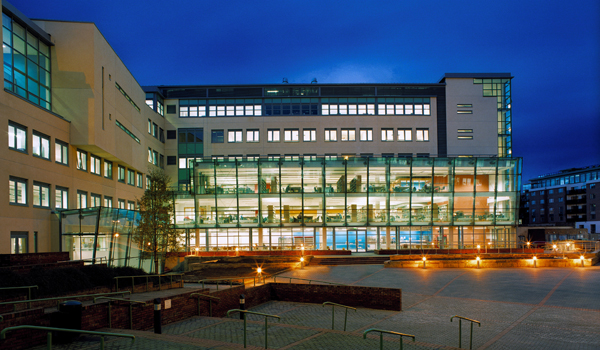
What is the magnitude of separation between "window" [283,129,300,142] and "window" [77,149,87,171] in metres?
25.2

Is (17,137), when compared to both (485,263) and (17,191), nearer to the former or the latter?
(17,191)

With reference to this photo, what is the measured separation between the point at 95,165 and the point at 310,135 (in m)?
26.0

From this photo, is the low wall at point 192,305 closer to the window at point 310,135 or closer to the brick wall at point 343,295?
the brick wall at point 343,295

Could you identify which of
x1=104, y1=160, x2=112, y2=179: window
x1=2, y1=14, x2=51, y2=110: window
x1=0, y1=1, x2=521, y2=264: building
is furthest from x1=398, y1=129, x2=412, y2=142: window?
x1=2, y1=14, x2=51, y2=110: window

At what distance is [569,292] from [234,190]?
91.5ft

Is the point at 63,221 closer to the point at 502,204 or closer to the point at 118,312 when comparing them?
the point at 118,312

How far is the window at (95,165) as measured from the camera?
112 ft

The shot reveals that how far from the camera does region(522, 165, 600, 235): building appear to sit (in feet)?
305

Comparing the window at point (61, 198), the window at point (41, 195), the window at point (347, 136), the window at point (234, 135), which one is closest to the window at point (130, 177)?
the window at point (61, 198)

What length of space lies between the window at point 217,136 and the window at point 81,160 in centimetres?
2140

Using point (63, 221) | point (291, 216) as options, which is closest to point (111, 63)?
point (63, 221)

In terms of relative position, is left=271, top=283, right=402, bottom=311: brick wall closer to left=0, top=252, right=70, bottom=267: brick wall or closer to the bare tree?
left=0, top=252, right=70, bottom=267: brick wall

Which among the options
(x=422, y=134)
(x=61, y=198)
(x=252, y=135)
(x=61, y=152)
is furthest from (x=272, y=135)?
(x=61, y=198)

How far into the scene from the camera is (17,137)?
24828mm
